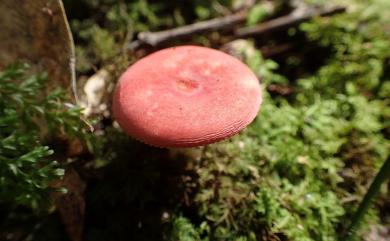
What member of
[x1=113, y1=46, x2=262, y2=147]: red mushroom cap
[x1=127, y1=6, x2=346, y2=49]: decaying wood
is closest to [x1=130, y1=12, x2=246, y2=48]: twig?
[x1=127, y1=6, x2=346, y2=49]: decaying wood

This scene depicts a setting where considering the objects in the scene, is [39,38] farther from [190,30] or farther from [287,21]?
[287,21]

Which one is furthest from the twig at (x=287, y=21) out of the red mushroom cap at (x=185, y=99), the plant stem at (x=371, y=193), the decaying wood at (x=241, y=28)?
the plant stem at (x=371, y=193)

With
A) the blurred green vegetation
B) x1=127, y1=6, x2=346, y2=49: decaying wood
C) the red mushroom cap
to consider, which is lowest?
the blurred green vegetation

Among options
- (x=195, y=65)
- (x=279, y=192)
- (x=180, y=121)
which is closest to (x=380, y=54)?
(x=279, y=192)

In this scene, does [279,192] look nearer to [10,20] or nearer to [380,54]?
[380,54]

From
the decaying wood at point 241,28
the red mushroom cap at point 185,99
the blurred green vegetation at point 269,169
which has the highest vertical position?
the decaying wood at point 241,28

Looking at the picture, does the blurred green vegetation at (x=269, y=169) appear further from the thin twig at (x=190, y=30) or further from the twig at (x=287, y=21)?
the twig at (x=287, y=21)

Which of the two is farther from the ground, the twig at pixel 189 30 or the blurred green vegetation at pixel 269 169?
the twig at pixel 189 30

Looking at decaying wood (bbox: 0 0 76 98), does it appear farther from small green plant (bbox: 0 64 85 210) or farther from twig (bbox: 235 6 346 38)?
twig (bbox: 235 6 346 38)
